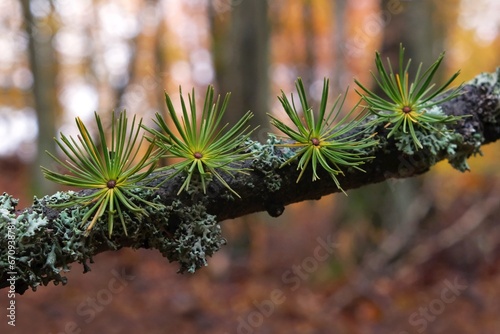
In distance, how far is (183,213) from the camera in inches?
34.9

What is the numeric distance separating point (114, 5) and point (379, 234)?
1465 centimetres

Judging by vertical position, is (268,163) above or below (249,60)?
below

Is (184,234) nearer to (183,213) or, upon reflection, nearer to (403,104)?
(183,213)

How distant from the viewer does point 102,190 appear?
2.68 feet

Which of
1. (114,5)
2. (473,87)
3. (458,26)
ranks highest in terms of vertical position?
(114,5)

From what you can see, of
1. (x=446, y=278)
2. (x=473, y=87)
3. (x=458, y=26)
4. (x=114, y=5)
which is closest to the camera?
(x=473, y=87)

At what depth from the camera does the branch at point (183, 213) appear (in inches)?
32.2

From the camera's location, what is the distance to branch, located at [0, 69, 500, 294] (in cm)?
82

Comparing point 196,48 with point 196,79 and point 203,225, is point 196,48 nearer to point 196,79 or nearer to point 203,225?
point 196,79

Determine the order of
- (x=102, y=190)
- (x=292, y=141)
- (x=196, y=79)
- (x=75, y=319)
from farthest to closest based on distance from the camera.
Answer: (x=196, y=79), (x=75, y=319), (x=292, y=141), (x=102, y=190)

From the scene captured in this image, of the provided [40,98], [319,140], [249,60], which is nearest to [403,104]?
[319,140]

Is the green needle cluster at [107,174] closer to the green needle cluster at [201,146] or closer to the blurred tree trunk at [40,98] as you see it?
the green needle cluster at [201,146]

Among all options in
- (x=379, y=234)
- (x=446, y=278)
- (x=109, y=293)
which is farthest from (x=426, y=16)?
(x=109, y=293)

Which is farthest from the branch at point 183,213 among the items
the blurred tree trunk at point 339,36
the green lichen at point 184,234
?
the blurred tree trunk at point 339,36
